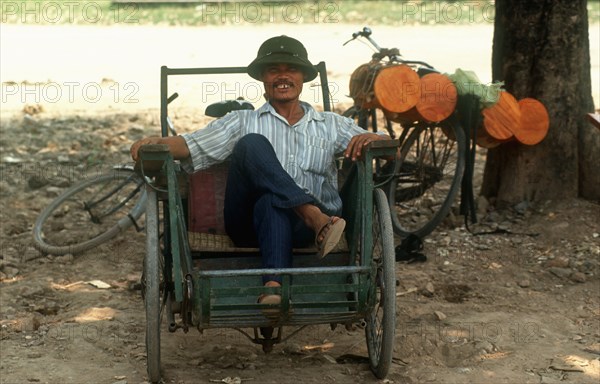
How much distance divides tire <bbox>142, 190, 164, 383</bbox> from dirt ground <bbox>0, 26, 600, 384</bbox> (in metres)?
0.21

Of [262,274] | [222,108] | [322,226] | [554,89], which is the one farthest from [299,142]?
[554,89]

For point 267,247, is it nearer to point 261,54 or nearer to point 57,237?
point 261,54

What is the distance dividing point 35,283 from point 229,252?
2012 mm

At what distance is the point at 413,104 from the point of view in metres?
7.15

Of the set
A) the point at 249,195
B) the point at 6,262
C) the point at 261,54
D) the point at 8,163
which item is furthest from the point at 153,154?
the point at 8,163

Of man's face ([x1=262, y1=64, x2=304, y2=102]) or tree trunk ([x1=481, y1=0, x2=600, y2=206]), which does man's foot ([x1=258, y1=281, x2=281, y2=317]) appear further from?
tree trunk ([x1=481, y1=0, x2=600, y2=206])

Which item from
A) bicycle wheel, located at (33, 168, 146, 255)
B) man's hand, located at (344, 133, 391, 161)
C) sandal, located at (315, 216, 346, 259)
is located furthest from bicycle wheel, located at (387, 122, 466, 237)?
sandal, located at (315, 216, 346, 259)

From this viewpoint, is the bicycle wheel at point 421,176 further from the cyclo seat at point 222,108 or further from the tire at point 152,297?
the tire at point 152,297

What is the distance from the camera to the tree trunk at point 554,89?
7301 mm

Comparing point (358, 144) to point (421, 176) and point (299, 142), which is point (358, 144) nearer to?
point (299, 142)

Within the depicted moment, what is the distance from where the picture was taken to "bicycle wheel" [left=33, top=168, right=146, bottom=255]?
737 centimetres

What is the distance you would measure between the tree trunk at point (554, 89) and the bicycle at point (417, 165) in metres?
0.50

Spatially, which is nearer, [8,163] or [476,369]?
[476,369]

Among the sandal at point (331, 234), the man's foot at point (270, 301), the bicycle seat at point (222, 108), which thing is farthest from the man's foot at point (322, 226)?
the bicycle seat at point (222, 108)
